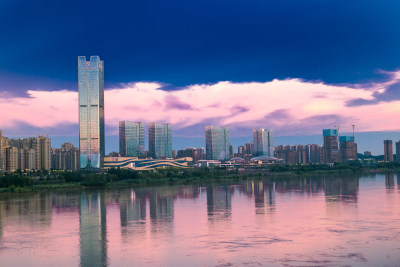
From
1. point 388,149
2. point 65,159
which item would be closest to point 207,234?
point 65,159

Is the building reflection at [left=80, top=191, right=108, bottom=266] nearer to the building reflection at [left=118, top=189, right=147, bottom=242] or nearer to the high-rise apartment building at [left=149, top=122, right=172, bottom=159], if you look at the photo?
the building reflection at [left=118, top=189, right=147, bottom=242]

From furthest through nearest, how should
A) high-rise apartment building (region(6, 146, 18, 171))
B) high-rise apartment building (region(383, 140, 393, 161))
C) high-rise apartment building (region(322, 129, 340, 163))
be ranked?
high-rise apartment building (region(383, 140, 393, 161)) → high-rise apartment building (region(322, 129, 340, 163)) → high-rise apartment building (region(6, 146, 18, 171))

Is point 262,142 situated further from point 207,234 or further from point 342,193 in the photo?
point 207,234

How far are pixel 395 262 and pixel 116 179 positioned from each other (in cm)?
5222

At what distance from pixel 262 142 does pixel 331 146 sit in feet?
93.8

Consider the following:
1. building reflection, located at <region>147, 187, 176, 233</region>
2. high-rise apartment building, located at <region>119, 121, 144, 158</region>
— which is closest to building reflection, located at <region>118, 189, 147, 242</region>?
building reflection, located at <region>147, 187, 176, 233</region>

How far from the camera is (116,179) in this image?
63719 millimetres

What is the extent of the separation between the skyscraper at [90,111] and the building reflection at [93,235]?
71.7 metres

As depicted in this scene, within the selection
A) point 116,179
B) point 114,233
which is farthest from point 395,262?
point 116,179

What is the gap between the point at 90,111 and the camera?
10494 centimetres

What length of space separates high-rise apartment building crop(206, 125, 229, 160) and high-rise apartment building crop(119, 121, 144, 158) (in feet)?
125

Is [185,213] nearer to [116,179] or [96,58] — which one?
[116,179]

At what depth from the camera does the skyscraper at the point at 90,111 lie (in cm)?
10444

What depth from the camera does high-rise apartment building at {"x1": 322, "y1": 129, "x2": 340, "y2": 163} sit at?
184m
